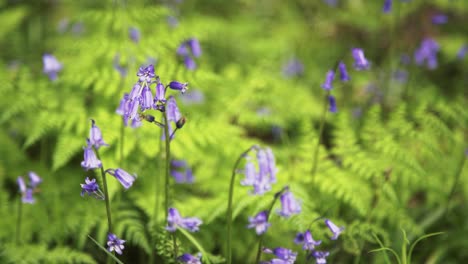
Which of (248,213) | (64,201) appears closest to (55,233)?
(64,201)

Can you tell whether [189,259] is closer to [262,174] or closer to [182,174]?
[262,174]

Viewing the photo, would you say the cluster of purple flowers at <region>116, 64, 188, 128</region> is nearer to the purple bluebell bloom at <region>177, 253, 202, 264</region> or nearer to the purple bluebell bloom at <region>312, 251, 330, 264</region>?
the purple bluebell bloom at <region>177, 253, 202, 264</region>

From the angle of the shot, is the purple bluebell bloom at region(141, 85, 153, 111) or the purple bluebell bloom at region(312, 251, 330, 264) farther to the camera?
the purple bluebell bloom at region(312, 251, 330, 264)

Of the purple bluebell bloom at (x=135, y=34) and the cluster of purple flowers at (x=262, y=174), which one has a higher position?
the purple bluebell bloom at (x=135, y=34)

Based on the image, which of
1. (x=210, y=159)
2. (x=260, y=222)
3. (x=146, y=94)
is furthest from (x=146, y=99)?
(x=210, y=159)

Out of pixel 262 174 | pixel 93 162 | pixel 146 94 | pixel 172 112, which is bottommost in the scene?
pixel 262 174

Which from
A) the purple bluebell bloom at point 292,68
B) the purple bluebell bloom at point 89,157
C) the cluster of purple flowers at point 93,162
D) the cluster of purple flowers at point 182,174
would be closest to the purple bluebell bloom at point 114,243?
the cluster of purple flowers at point 93,162

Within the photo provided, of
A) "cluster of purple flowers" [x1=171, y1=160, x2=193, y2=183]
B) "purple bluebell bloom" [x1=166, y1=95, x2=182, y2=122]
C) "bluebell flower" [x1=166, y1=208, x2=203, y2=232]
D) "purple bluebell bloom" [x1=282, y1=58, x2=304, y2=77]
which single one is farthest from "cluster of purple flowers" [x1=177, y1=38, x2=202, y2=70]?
"purple bluebell bloom" [x1=282, y1=58, x2=304, y2=77]

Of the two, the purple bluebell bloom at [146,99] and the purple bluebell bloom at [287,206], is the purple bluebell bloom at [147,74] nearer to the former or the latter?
the purple bluebell bloom at [146,99]

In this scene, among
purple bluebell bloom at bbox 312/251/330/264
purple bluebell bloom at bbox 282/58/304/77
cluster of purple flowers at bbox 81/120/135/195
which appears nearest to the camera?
cluster of purple flowers at bbox 81/120/135/195

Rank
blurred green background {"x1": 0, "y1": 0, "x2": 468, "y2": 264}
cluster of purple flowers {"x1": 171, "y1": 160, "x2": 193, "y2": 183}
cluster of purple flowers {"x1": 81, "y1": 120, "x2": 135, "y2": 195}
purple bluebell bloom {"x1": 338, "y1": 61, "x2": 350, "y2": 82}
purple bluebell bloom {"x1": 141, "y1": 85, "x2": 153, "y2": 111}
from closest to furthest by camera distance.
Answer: purple bluebell bloom {"x1": 141, "y1": 85, "x2": 153, "y2": 111}, cluster of purple flowers {"x1": 81, "y1": 120, "x2": 135, "y2": 195}, purple bluebell bloom {"x1": 338, "y1": 61, "x2": 350, "y2": 82}, blurred green background {"x1": 0, "y1": 0, "x2": 468, "y2": 264}, cluster of purple flowers {"x1": 171, "y1": 160, "x2": 193, "y2": 183}
